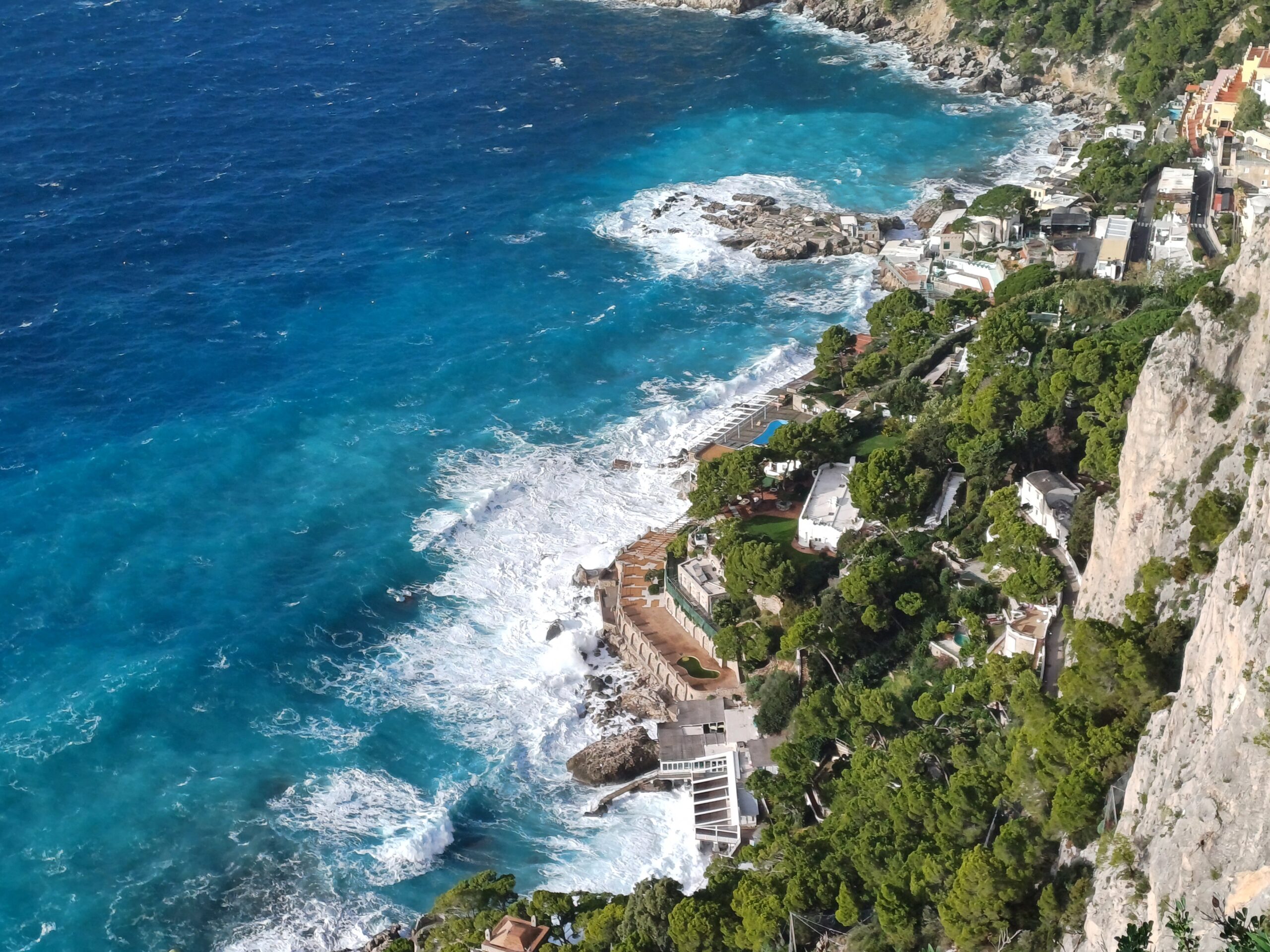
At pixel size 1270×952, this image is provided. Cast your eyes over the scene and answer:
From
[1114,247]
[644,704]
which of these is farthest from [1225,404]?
[1114,247]

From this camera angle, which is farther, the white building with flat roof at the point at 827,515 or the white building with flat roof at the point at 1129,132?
the white building with flat roof at the point at 1129,132

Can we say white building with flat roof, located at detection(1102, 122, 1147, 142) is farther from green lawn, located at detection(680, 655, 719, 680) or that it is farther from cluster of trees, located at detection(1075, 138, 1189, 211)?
green lawn, located at detection(680, 655, 719, 680)

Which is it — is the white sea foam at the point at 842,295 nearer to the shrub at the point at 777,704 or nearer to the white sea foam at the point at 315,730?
the shrub at the point at 777,704

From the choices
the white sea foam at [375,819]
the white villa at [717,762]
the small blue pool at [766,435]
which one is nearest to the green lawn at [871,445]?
the small blue pool at [766,435]

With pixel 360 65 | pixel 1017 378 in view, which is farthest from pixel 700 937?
pixel 360 65

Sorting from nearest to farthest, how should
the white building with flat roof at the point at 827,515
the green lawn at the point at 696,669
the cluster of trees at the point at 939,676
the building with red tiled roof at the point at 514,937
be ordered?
the cluster of trees at the point at 939,676 < the building with red tiled roof at the point at 514,937 < the green lawn at the point at 696,669 < the white building with flat roof at the point at 827,515

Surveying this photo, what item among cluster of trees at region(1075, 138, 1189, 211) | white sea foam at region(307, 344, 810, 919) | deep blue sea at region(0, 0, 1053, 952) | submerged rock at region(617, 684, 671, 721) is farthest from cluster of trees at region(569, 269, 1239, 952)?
cluster of trees at region(1075, 138, 1189, 211)
